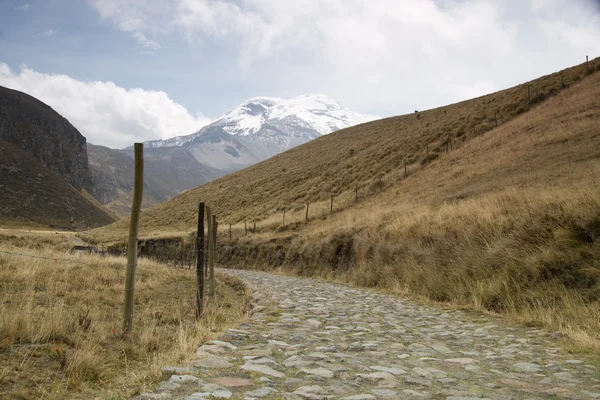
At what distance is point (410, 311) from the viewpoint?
9.09 m

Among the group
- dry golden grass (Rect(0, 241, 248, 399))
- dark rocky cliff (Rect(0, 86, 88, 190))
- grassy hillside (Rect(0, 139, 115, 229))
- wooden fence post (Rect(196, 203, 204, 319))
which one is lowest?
dry golden grass (Rect(0, 241, 248, 399))

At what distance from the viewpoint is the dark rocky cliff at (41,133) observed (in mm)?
149375

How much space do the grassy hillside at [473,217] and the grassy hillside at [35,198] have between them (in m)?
73.3

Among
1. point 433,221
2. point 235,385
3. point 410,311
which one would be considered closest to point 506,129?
point 433,221

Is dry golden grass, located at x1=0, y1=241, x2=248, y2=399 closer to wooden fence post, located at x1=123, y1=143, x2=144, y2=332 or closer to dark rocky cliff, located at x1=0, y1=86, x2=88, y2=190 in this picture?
wooden fence post, located at x1=123, y1=143, x2=144, y2=332

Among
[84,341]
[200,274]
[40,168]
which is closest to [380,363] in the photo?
[84,341]

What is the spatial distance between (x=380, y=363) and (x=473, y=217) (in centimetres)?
832

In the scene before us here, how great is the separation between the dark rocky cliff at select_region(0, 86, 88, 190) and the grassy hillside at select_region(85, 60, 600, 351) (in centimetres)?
13259

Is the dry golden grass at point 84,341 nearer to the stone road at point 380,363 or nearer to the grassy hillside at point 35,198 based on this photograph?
the stone road at point 380,363

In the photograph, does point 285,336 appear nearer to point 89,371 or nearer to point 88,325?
point 89,371

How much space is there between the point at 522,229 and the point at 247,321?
6.53m

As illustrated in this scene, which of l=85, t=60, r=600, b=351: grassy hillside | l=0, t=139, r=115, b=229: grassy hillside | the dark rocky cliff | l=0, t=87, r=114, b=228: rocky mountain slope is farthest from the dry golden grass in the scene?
the dark rocky cliff

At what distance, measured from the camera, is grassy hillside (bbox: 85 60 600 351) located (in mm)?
8203

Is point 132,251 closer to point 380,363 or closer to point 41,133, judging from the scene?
point 380,363
